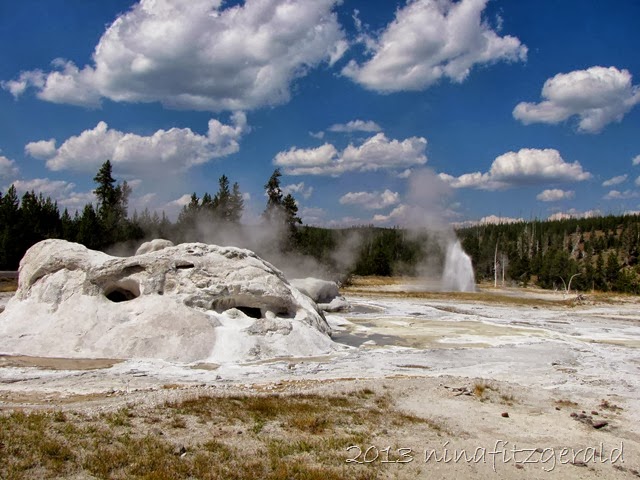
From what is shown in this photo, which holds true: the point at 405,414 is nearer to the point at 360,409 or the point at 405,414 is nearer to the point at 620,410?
the point at 360,409

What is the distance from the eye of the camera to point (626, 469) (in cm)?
885

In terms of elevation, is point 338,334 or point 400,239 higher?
point 400,239

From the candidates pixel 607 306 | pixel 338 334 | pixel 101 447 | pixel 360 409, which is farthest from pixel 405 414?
pixel 607 306

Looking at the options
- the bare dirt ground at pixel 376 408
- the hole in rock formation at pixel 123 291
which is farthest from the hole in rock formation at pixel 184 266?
the bare dirt ground at pixel 376 408

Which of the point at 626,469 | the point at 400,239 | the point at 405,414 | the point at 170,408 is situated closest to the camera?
the point at 626,469

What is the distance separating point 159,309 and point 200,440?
37.1 ft

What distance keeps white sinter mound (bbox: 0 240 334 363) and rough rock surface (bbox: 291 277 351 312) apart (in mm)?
12793

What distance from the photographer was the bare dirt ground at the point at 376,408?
8406 millimetres

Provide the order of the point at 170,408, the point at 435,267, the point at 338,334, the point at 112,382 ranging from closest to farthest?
the point at 170,408, the point at 112,382, the point at 338,334, the point at 435,267

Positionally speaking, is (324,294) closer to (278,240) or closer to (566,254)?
(278,240)

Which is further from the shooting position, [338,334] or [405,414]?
[338,334]

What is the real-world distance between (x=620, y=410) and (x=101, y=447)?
39.4ft

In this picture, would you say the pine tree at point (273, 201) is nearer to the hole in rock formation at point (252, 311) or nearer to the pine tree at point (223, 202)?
the pine tree at point (223, 202)

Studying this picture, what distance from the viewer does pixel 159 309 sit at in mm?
19062
